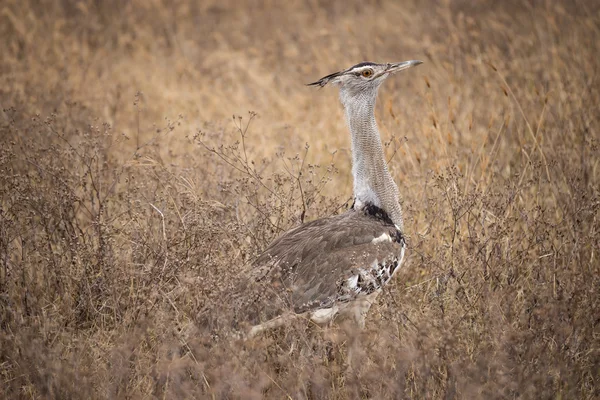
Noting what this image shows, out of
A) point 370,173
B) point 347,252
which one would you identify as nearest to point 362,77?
point 370,173

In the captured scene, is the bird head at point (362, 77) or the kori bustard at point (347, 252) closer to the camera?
the kori bustard at point (347, 252)

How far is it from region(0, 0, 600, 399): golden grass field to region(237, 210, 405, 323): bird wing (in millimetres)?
132

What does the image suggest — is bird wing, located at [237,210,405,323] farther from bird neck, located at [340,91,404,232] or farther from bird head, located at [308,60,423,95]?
bird head, located at [308,60,423,95]

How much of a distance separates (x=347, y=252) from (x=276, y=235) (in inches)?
30.0

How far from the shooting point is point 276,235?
13.5 feet

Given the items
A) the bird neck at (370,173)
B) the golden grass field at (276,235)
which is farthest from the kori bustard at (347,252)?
the golden grass field at (276,235)

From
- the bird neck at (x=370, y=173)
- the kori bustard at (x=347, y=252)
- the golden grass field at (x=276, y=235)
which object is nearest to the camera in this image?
the golden grass field at (x=276, y=235)

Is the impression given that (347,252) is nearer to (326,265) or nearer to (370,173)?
(326,265)

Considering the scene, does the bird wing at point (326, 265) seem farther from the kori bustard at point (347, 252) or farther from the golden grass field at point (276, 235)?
the golden grass field at point (276, 235)

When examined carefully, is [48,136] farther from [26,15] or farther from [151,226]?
[26,15]

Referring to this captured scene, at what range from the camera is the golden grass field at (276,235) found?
2.95m

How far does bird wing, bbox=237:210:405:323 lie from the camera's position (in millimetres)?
3213

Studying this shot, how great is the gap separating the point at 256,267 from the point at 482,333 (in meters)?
1.04

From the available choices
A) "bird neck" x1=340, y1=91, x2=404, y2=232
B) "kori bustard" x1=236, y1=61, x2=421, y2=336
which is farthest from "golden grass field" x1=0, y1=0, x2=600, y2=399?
"bird neck" x1=340, y1=91, x2=404, y2=232
